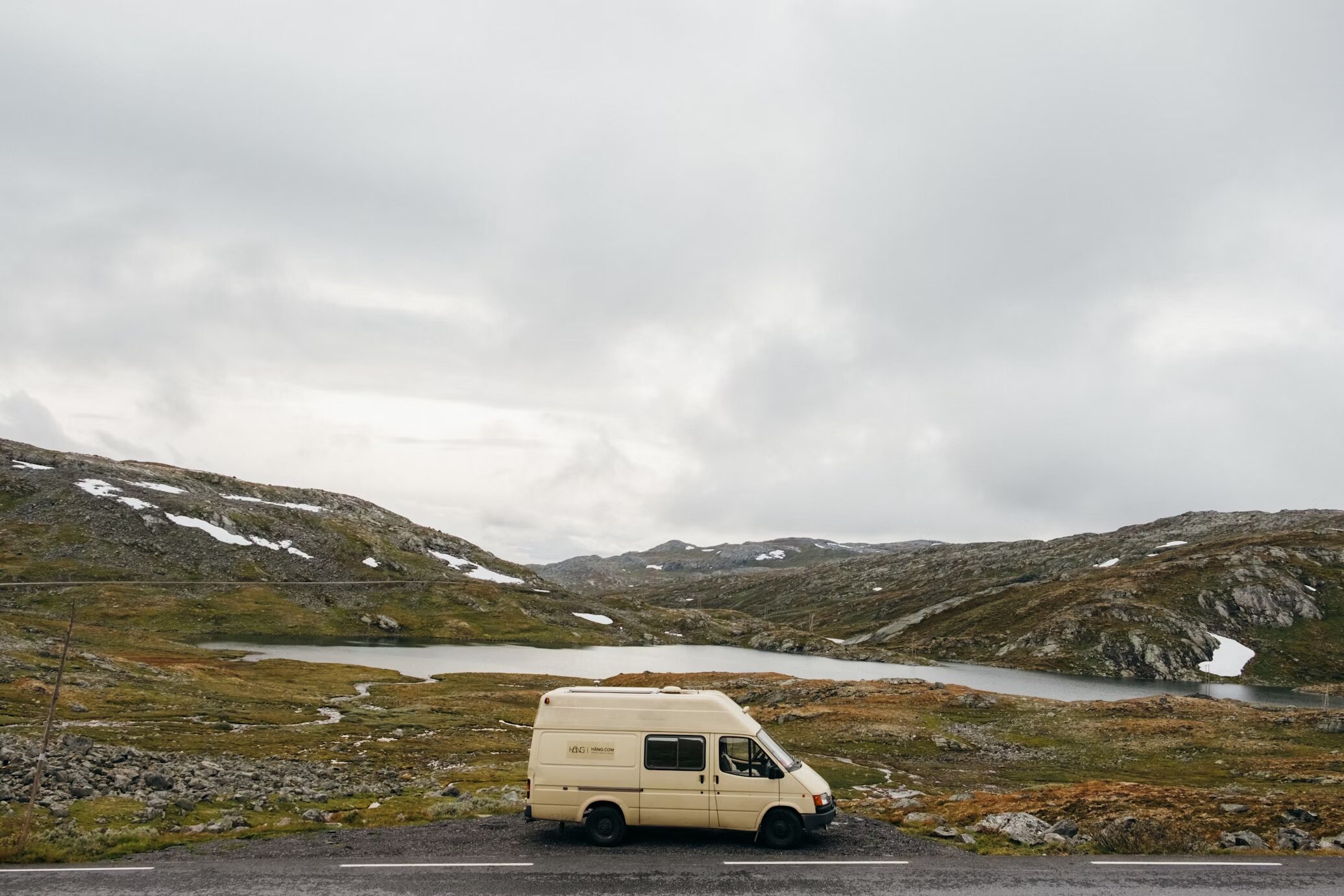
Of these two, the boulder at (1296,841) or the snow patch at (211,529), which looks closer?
the boulder at (1296,841)

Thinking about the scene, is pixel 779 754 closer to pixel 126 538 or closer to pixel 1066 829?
pixel 1066 829

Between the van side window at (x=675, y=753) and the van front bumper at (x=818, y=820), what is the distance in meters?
3.55

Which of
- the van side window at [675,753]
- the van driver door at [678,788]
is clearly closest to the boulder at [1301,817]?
the van driver door at [678,788]

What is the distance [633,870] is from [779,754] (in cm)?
570

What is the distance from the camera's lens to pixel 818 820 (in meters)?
22.9

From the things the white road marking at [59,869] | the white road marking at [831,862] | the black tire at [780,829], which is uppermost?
the black tire at [780,829]

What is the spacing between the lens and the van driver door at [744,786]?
75.4ft

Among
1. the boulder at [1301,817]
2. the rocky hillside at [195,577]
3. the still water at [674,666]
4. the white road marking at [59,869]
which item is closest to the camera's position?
the white road marking at [59,869]

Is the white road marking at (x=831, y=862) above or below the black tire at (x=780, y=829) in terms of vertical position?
below

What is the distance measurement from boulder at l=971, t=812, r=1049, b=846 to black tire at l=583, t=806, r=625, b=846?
1256 cm

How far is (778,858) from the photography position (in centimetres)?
2200

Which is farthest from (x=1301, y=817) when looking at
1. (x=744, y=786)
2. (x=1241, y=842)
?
(x=744, y=786)

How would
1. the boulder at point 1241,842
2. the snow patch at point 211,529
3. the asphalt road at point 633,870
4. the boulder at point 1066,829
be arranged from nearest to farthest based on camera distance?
the asphalt road at point 633,870 → the boulder at point 1241,842 → the boulder at point 1066,829 → the snow patch at point 211,529

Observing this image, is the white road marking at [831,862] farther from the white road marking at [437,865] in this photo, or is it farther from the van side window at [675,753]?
the white road marking at [437,865]
